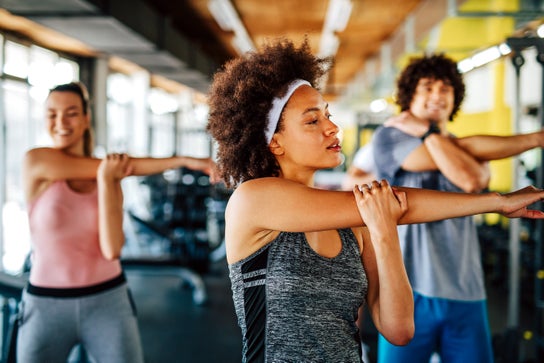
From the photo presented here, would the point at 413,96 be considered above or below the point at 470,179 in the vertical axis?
above

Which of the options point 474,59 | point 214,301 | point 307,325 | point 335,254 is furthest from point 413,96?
point 214,301

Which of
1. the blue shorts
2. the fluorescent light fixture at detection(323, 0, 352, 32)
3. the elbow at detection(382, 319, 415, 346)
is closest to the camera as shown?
the elbow at detection(382, 319, 415, 346)

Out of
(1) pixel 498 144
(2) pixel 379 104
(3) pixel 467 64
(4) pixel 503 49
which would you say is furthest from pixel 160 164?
(2) pixel 379 104

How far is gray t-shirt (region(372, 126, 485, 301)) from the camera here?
167 centimetres

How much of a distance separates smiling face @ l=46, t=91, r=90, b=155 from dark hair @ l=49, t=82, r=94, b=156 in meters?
0.02

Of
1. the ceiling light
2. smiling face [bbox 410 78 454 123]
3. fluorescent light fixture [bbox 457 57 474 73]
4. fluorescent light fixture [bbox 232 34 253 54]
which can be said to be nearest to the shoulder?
smiling face [bbox 410 78 454 123]

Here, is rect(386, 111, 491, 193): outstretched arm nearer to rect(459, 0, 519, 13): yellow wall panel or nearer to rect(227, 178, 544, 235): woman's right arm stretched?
rect(227, 178, 544, 235): woman's right arm stretched

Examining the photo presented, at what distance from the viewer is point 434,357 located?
10.4 feet

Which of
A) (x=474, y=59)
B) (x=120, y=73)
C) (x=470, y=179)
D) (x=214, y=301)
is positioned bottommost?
(x=214, y=301)

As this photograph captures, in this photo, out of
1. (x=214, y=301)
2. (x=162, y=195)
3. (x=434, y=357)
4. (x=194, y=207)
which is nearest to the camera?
(x=434, y=357)

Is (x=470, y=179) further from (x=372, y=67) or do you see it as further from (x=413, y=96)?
(x=372, y=67)

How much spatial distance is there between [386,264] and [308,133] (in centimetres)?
36

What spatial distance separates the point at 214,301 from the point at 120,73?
278 inches

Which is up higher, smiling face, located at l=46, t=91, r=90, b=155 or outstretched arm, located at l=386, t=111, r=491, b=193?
smiling face, located at l=46, t=91, r=90, b=155
